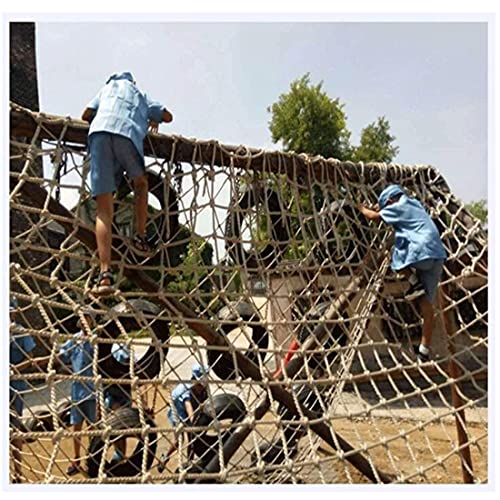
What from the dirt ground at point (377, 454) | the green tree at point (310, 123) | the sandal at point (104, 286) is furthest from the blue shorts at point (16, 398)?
the green tree at point (310, 123)

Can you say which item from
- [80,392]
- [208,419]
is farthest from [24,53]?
[208,419]

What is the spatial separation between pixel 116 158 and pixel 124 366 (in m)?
0.97

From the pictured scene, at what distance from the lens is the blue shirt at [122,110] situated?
1.47 meters

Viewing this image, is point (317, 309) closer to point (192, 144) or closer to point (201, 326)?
point (201, 326)

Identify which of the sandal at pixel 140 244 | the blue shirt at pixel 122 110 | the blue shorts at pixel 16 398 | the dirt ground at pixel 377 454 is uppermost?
the blue shirt at pixel 122 110

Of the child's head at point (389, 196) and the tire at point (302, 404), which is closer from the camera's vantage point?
the tire at point (302, 404)

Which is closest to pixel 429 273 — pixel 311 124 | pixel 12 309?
pixel 12 309

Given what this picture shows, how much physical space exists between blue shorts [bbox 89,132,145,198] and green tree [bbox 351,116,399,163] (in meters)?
10.8

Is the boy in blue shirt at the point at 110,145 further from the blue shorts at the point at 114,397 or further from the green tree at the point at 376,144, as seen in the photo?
the green tree at the point at 376,144

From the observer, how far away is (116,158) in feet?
4.94

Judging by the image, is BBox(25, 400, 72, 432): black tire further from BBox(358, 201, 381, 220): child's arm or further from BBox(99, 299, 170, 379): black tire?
BBox(358, 201, 381, 220): child's arm

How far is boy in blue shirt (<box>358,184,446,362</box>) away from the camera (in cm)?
211

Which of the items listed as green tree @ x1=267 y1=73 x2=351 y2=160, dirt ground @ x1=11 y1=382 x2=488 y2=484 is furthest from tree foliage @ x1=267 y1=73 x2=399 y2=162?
dirt ground @ x1=11 y1=382 x2=488 y2=484

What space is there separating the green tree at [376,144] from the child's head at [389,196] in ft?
32.5
